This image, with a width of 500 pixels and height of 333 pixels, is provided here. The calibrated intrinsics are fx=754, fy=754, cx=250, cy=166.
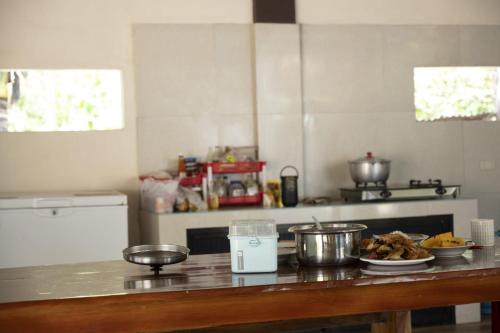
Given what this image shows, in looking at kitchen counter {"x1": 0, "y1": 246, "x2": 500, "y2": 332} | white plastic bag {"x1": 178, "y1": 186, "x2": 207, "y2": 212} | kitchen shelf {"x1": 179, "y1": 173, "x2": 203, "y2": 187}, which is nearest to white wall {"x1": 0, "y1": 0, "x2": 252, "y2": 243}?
kitchen shelf {"x1": 179, "y1": 173, "x2": 203, "y2": 187}

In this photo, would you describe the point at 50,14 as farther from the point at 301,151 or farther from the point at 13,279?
the point at 13,279

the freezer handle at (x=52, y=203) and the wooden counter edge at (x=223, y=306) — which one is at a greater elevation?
the freezer handle at (x=52, y=203)

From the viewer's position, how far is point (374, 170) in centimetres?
602

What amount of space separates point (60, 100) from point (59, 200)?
1241 mm

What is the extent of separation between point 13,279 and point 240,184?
10.5 ft

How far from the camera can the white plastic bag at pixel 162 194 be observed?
5562 mm

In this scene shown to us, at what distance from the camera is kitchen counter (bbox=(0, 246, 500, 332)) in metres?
2.59

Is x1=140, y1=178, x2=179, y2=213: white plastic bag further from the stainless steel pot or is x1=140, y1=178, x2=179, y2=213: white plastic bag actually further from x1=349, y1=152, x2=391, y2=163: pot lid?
the stainless steel pot

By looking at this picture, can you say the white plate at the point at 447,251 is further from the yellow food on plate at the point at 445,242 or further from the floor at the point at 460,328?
the floor at the point at 460,328

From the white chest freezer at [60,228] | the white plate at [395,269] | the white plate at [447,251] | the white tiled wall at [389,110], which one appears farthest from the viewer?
the white tiled wall at [389,110]

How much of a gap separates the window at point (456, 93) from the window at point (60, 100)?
268cm

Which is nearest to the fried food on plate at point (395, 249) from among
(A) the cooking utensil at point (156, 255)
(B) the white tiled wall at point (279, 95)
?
(A) the cooking utensil at point (156, 255)

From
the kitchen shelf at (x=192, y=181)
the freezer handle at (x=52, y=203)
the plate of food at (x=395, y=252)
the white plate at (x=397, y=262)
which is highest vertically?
the kitchen shelf at (x=192, y=181)

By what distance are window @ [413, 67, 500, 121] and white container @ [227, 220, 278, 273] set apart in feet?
13.5
